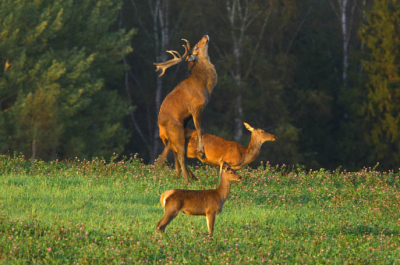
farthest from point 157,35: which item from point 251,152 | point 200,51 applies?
point 251,152

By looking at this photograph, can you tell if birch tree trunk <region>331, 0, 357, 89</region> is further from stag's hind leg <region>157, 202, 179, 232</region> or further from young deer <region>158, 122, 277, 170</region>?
stag's hind leg <region>157, 202, 179, 232</region>

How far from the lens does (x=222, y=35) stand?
41.0m

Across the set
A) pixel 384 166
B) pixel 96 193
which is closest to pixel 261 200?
pixel 96 193

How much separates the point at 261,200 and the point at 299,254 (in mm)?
3957

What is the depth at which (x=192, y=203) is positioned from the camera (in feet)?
35.2

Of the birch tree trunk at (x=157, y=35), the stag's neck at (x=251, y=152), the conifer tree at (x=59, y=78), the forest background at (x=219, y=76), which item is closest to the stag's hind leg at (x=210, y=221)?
the stag's neck at (x=251, y=152)

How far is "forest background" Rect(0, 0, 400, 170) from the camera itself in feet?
118

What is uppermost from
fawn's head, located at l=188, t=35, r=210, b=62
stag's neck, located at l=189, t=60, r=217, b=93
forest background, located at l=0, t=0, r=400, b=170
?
fawn's head, located at l=188, t=35, r=210, b=62

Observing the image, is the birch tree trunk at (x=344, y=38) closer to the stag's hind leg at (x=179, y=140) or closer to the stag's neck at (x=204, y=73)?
the stag's neck at (x=204, y=73)

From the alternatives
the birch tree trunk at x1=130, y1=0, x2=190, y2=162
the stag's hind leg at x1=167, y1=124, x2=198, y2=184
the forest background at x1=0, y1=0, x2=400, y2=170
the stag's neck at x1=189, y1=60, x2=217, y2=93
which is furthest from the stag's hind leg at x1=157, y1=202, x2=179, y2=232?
the birch tree trunk at x1=130, y1=0, x2=190, y2=162

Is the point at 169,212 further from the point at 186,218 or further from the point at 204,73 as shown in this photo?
the point at 204,73

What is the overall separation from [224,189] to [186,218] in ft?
4.78

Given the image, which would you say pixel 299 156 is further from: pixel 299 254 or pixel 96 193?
pixel 299 254

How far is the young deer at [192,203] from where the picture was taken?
10.6 metres
